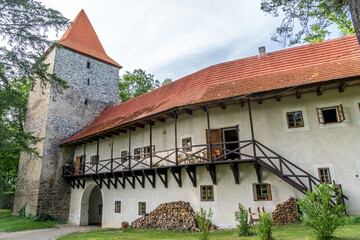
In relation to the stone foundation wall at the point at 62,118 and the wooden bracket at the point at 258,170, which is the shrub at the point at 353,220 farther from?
the stone foundation wall at the point at 62,118

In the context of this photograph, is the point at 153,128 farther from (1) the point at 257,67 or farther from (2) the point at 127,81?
(2) the point at 127,81

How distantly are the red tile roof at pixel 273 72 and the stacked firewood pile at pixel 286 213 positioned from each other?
4.16 m

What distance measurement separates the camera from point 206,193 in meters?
10.6

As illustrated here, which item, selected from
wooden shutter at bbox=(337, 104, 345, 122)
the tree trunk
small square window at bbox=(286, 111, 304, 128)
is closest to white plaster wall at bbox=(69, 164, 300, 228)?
small square window at bbox=(286, 111, 304, 128)

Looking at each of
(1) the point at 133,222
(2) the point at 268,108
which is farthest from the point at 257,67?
(1) the point at 133,222

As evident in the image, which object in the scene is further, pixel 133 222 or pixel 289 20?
pixel 133 222

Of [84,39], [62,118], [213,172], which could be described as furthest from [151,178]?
[84,39]

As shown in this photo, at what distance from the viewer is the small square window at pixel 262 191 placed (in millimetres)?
9370

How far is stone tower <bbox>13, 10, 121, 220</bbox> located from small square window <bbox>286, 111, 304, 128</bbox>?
41.9 feet

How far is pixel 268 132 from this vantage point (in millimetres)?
10023

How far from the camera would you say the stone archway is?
1695cm

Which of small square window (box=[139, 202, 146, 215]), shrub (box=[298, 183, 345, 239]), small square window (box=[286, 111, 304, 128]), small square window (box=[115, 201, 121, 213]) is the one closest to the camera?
shrub (box=[298, 183, 345, 239])

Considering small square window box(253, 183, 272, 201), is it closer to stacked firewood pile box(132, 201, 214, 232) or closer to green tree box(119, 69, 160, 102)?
stacked firewood pile box(132, 201, 214, 232)

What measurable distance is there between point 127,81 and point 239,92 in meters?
21.0
